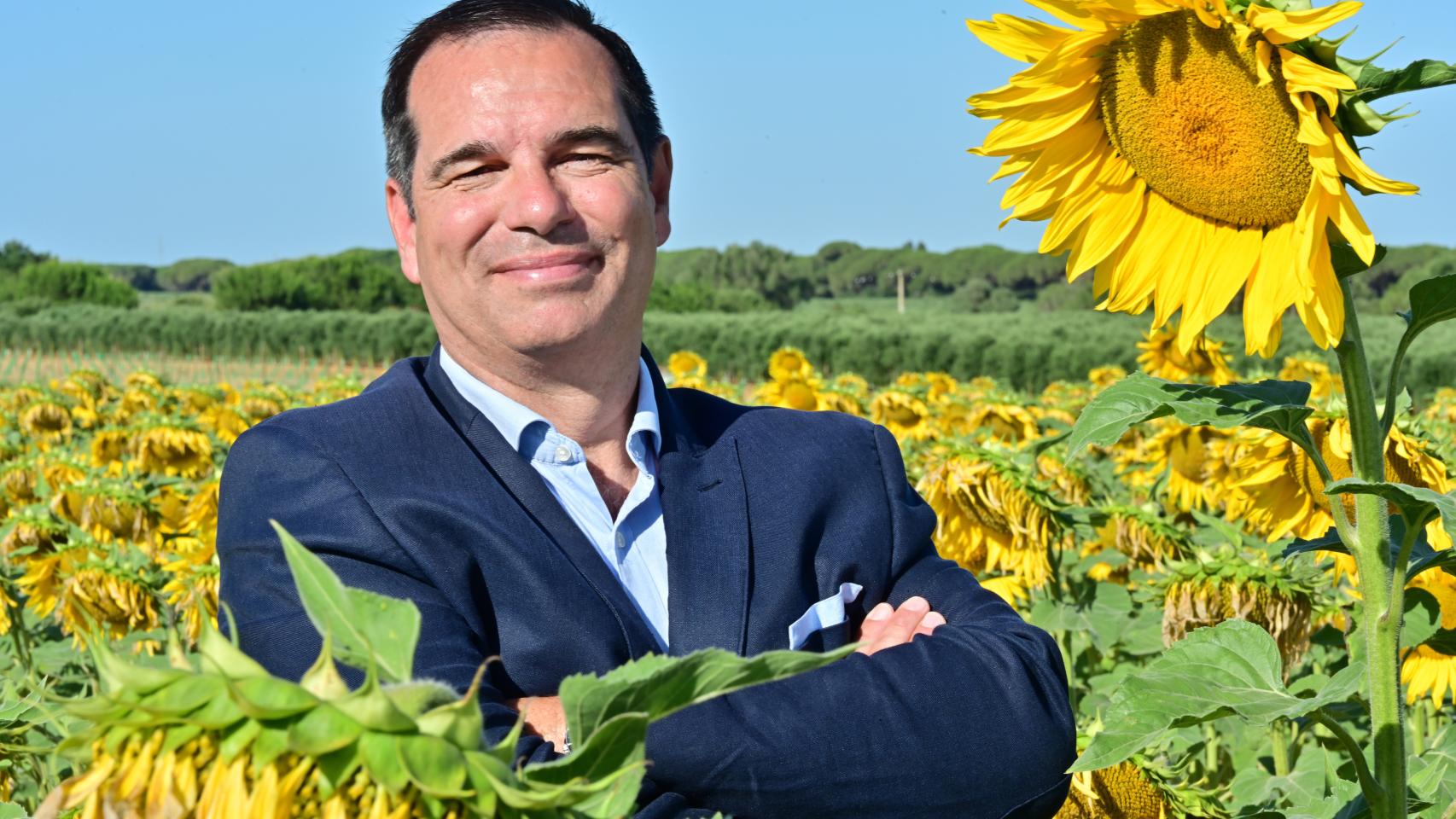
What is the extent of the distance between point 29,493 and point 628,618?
4698 millimetres

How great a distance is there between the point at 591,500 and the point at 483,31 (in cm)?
67

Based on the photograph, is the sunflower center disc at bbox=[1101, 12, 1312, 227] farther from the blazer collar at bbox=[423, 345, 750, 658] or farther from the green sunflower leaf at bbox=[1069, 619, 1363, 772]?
the blazer collar at bbox=[423, 345, 750, 658]

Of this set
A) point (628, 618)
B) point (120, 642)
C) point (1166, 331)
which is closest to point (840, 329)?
point (1166, 331)

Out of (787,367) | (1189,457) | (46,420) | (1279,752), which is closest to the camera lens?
(1279,752)

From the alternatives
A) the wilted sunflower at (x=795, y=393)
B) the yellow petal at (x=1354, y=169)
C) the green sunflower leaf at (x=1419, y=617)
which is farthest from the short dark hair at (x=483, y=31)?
the wilted sunflower at (x=795, y=393)

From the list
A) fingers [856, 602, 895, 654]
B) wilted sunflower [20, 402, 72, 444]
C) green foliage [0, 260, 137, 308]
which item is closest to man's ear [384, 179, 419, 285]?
fingers [856, 602, 895, 654]

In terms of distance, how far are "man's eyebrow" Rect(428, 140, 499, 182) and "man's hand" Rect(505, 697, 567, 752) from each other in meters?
0.76

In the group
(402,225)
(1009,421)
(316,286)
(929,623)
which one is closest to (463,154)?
(402,225)

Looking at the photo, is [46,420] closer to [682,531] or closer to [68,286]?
[682,531]

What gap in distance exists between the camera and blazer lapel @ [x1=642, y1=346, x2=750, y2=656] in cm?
194

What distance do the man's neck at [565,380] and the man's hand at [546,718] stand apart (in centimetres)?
56

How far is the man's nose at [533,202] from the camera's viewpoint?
78.3 inches

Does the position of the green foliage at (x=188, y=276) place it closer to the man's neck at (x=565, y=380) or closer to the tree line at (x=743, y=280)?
the tree line at (x=743, y=280)

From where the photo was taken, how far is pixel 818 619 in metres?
2.06
